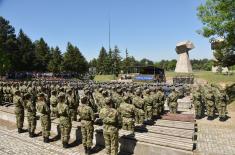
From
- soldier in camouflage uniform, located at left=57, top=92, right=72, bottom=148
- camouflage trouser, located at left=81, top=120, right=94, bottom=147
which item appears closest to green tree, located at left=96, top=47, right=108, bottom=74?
soldier in camouflage uniform, located at left=57, top=92, right=72, bottom=148

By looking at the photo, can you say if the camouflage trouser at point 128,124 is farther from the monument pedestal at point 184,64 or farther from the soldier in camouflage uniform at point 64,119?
the monument pedestal at point 184,64

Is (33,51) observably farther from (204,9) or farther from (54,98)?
(54,98)

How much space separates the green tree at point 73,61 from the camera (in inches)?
2958

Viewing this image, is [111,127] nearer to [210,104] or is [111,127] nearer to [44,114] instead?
[44,114]

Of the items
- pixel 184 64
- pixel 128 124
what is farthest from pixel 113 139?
pixel 184 64

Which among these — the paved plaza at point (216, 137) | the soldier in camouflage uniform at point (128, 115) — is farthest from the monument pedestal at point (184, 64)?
the soldier in camouflage uniform at point (128, 115)

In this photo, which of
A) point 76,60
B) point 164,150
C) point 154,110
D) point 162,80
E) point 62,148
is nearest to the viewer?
point 164,150

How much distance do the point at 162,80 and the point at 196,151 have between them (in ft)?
115

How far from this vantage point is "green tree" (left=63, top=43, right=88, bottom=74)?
2958 inches

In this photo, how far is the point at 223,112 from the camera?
1680cm

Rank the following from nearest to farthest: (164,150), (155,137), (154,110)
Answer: (164,150) < (155,137) < (154,110)

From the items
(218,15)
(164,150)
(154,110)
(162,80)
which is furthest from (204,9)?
(162,80)

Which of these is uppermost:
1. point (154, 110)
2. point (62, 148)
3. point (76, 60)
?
point (76, 60)

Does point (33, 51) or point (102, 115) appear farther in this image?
point (33, 51)
